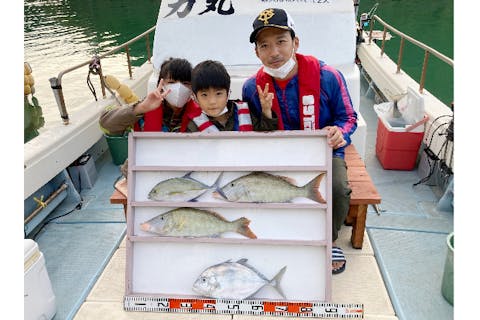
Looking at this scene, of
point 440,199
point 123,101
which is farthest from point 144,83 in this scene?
point 440,199

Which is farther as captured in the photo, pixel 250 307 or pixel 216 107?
pixel 216 107

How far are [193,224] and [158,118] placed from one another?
0.88m

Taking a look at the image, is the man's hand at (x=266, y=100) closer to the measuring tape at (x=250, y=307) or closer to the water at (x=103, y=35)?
the measuring tape at (x=250, y=307)

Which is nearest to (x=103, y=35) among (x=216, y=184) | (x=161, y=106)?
(x=161, y=106)

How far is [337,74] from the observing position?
306 centimetres

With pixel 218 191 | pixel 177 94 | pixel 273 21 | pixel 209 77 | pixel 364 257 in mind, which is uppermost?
pixel 273 21

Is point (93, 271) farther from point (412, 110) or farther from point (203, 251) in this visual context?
point (412, 110)

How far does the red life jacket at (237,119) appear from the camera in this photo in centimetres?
287

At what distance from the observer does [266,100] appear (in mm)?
2754

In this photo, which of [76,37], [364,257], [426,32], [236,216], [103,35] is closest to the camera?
[236,216]

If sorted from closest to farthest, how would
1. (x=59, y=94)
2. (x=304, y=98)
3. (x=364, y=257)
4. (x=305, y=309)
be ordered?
(x=305, y=309), (x=304, y=98), (x=364, y=257), (x=59, y=94)

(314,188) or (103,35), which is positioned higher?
(103,35)

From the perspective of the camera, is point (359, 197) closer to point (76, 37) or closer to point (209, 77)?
point (209, 77)

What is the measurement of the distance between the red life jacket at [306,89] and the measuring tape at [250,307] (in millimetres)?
1358
